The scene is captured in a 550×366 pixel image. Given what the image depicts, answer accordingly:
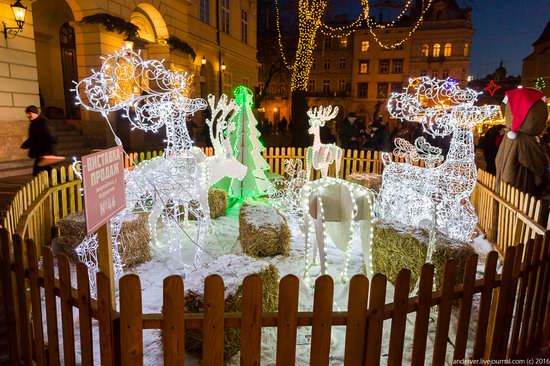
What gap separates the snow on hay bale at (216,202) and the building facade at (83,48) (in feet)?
19.2

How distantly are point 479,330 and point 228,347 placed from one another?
6.77ft

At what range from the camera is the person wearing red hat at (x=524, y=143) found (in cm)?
569

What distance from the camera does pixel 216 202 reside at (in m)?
7.82

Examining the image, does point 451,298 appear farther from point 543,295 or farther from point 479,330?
point 543,295

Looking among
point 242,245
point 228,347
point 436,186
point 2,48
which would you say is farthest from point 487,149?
point 2,48

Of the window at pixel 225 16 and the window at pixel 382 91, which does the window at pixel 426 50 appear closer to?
the window at pixel 382 91

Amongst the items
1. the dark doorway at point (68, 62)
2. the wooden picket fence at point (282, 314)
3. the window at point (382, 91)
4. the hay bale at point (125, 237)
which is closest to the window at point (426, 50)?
the window at point (382, 91)

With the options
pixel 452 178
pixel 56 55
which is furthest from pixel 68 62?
pixel 452 178

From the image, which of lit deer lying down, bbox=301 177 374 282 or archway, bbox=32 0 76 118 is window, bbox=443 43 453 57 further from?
lit deer lying down, bbox=301 177 374 282

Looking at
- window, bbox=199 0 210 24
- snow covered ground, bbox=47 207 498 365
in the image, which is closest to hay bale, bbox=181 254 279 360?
snow covered ground, bbox=47 207 498 365

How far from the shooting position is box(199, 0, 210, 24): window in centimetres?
1980

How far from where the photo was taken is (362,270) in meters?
5.37

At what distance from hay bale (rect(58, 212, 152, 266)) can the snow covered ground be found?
0.18 meters

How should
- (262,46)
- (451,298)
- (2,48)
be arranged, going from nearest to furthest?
1. (451,298)
2. (2,48)
3. (262,46)
